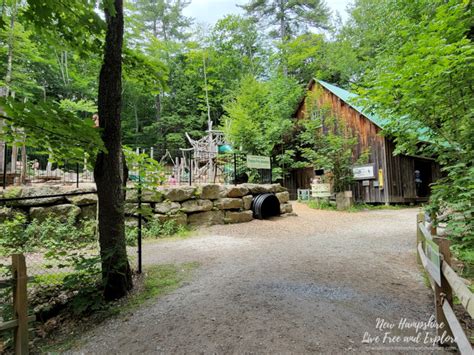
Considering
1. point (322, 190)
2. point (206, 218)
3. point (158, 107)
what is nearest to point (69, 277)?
point (206, 218)

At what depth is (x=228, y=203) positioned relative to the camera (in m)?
8.24

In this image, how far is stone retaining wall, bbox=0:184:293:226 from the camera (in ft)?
20.1

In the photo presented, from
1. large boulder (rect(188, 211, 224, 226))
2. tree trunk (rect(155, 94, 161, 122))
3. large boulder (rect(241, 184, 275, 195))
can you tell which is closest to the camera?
large boulder (rect(188, 211, 224, 226))

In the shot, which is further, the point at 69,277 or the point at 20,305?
the point at 69,277

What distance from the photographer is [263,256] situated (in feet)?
15.8

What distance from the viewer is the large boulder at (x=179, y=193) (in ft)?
24.3

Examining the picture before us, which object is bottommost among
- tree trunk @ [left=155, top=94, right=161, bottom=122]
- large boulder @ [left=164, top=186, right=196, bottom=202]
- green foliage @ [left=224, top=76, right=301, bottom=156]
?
large boulder @ [left=164, top=186, right=196, bottom=202]

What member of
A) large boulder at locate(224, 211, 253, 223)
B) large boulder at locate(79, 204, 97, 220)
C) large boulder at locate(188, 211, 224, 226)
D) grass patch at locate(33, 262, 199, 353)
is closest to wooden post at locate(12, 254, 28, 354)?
grass patch at locate(33, 262, 199, 353)

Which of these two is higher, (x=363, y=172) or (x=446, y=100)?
(x=446, y=100)

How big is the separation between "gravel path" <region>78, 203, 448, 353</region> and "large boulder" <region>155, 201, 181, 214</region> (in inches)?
70.3

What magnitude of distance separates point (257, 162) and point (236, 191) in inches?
79.2

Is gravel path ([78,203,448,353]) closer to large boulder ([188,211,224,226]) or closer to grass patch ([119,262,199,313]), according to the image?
grass patch ([119,262,199,313])

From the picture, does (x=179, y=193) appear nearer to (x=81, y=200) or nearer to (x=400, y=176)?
(x=81, y=200)

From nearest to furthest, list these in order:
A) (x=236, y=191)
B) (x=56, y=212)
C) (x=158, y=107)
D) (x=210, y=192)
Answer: (x=56, y=212) → (x=210, y=192) → (x=236, y=191) → (x=158, y=107)
